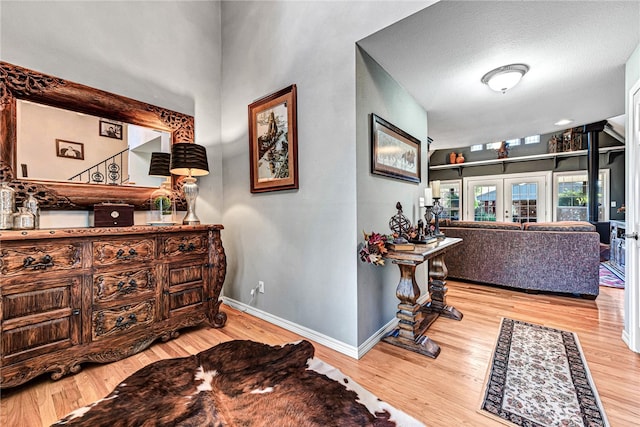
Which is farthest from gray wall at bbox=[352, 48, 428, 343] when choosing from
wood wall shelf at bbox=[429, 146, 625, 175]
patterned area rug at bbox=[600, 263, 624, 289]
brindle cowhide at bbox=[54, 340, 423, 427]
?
wood wall shelf at bbox=[429, 146, 625, 175]

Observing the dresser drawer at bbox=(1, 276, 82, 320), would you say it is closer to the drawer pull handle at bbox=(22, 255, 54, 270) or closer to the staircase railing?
the drawer pull handle at bbox=(22, 255, 54, 270)

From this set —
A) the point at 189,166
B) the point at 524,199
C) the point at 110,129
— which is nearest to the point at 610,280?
the point at 524,199

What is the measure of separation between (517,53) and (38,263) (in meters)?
3.69

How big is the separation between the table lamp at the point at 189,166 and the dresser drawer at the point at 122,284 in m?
0.62

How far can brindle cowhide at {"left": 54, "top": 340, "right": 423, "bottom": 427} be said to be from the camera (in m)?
1.36

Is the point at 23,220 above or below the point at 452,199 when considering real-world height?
below

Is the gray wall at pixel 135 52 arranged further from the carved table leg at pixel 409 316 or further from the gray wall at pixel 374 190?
the carved table leg at pixel 409 316

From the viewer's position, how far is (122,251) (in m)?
1.96

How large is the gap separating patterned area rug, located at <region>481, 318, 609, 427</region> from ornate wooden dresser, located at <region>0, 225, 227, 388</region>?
2257 mm

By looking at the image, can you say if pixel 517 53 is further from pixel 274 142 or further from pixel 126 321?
pixel 126 321

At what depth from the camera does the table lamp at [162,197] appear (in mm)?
2515

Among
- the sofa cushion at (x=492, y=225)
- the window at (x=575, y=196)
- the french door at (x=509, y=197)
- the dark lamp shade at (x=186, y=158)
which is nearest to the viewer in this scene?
the dark lamp shade at (x=186, y=158)

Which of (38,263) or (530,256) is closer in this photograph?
(38,263)

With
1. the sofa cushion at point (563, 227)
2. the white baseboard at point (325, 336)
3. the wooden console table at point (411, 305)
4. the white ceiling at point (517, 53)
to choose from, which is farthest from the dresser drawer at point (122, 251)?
the sofa cushion at point (563, 227)
